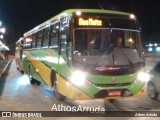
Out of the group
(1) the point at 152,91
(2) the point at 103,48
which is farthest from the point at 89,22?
(1) the point at 152,91

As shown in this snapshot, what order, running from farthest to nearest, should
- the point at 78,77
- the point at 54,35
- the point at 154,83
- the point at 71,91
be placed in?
the point at 54,35, the point at 154,83, the point at 71,91, the point at 78,77

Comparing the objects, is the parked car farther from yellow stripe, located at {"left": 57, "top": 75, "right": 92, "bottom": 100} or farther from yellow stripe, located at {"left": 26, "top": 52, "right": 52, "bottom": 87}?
yellow stripe, located at {"left": 26, "top": 52, "right": 52, "bottom": 87}

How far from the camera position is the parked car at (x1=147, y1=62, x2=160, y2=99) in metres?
12.7

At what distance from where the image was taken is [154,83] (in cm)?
1289

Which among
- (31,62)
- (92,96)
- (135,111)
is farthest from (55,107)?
(31,62)

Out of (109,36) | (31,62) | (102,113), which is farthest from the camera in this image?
(31,62)

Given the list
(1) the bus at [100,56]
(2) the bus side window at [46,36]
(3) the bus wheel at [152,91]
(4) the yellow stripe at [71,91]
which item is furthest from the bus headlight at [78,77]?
(2) the bus side window at [46,36]

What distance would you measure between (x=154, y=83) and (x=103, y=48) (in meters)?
2.83

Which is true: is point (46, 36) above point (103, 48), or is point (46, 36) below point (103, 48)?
above

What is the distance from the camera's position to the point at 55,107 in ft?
38.7

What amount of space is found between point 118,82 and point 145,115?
1.46m

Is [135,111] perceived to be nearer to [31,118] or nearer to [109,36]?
[109,36]

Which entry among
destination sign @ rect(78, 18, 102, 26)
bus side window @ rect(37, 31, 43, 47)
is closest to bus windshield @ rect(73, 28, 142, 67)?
destination sign @ rect(78, 18, 102, 26)

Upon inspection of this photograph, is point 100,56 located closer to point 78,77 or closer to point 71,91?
point 78,77
